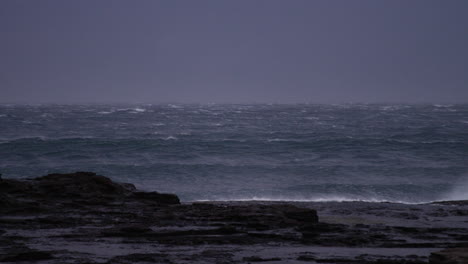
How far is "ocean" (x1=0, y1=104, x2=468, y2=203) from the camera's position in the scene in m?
26.0

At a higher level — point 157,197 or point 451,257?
point 451,257

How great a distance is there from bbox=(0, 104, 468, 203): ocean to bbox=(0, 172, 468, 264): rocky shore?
10.5m

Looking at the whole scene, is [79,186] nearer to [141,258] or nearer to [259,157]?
[141,258]

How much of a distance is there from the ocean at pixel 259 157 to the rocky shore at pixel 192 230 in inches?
412

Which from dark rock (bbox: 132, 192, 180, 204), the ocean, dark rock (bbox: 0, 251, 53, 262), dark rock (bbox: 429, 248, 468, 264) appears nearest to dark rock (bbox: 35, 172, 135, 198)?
dark rock (bbox: 132, 192, 180, 204)

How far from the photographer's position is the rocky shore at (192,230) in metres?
8.67

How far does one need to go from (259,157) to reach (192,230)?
25285 mm

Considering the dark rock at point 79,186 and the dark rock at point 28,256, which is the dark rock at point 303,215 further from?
the dark rock at point 28,256

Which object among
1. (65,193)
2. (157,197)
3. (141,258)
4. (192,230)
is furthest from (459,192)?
(141,258)

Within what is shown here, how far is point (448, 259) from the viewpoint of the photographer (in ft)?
23.8

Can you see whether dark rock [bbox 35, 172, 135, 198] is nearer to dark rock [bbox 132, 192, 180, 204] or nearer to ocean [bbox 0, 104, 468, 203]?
dark rock [bbox 132, 192, 180, 204]

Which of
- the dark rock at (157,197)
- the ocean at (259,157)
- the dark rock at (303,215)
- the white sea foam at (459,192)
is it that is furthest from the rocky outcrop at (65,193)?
the white sea foam at (459,192)

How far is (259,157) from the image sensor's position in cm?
Answer: 3556

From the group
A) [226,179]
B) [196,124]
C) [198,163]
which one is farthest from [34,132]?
[226,179]
